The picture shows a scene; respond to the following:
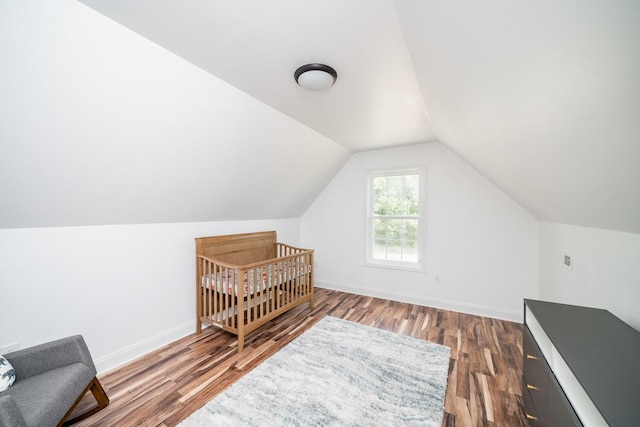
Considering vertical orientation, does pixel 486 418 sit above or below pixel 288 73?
below

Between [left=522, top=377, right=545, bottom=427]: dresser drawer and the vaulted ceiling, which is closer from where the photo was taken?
the vaulted ceiling

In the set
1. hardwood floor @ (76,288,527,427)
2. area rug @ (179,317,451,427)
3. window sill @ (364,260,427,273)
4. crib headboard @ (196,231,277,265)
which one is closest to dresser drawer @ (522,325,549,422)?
hardwood floor @ (76,288,527,427)

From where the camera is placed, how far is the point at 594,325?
4.09 feet

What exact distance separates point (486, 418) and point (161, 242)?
9.83 feet

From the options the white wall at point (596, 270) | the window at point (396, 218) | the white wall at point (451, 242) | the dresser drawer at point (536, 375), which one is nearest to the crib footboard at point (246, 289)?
the white wall at point (451, 242)

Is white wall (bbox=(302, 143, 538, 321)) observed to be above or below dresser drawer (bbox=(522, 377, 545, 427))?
above

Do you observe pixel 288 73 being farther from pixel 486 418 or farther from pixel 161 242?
pixel 486 418

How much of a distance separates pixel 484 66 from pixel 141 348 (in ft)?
10.5

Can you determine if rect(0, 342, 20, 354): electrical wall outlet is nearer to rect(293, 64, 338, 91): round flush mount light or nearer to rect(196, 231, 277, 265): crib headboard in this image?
rect(196, 231, 277, 265): crib headboard

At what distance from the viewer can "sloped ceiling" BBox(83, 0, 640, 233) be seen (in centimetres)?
63

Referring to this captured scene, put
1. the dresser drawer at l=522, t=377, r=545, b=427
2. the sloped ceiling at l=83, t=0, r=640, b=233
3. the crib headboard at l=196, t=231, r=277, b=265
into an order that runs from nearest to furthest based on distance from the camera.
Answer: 1. the sloped ceiling at l=83, t=0, r=640, b=233
2. the dresser drawer at l=522, t=377, r=545, b=427
3. the crib headboard at l=196, t=231, r=277, b=265

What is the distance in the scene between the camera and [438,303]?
3393 mm

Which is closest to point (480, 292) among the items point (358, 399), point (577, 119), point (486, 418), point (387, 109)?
point (486, 418)

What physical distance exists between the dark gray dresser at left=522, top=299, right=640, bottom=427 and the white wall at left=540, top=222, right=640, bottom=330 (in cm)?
12
